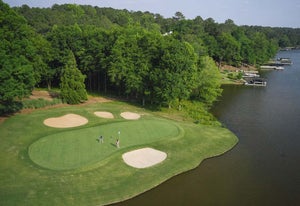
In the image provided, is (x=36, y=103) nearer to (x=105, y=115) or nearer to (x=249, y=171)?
(x=105, y=115)

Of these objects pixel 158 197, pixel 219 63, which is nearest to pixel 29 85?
pixel 158 197

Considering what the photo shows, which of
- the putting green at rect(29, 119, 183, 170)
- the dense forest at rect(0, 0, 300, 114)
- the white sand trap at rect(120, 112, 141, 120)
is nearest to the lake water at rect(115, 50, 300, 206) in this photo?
the putting green at rect(29, 119, 183, 170)

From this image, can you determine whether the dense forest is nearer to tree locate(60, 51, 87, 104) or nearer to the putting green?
tree locate(60, 51, 87, 104)

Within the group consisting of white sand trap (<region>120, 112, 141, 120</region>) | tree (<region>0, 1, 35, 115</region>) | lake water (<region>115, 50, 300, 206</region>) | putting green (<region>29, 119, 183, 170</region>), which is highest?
tree (<region>0, 1, 35, 115</region>)

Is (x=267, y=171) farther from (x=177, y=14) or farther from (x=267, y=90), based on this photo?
(x=177, y=14)

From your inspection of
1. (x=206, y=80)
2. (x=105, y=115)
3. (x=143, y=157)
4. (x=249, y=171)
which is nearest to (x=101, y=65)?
(x=105, y=115)

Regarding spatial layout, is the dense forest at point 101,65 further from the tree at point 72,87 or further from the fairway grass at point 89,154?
the fairway grass at point 89,154

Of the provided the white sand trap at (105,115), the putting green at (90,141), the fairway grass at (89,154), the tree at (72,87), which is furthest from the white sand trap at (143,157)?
the tree at (72,87)
